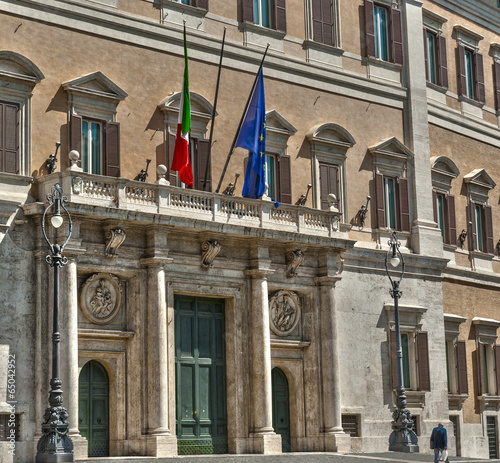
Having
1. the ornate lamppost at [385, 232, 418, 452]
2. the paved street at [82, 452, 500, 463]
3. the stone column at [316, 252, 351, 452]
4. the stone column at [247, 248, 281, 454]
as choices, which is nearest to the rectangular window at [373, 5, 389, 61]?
the ornate lamppost at [385, 232, 418, 452]

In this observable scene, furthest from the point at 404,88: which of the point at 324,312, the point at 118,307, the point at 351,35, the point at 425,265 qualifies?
the point at 118,307

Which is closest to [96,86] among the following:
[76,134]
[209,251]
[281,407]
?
[76,134]

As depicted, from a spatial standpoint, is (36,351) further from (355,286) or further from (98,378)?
(355,286)

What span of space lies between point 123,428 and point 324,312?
23.3 ft

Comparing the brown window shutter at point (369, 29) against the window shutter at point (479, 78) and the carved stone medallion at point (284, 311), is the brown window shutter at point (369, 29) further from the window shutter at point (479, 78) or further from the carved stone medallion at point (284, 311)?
the carved stone medallion at point (284, 311)

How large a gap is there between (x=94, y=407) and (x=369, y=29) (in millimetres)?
15937

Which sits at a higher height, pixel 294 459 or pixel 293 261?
pixel 293 261

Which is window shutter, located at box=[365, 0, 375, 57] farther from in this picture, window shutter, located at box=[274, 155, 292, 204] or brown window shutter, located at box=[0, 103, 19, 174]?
brown window shutter, located at box=[0, 103, 19, 174]

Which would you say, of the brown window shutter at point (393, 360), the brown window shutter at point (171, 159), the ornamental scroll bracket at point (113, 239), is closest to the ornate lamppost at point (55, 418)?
the ornamental scroll bracket at point (113, 239)

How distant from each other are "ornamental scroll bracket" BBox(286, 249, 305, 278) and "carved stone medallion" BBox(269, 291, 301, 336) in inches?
24.9

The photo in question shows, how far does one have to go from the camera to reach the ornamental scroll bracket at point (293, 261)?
30.5 m

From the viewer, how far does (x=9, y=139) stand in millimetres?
26125

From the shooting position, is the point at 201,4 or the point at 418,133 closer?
the point at 201,4

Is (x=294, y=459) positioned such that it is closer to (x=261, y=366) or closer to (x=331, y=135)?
(x=261, y=366)
